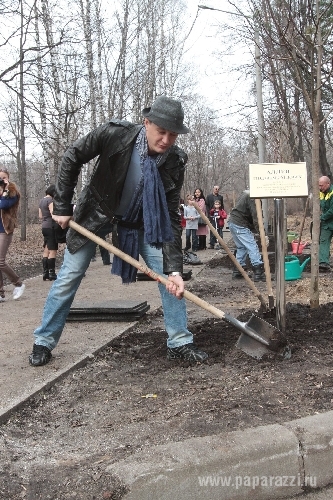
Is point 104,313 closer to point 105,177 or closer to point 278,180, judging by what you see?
point 105,177

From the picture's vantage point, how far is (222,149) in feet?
167

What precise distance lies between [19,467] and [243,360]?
1.81 metres

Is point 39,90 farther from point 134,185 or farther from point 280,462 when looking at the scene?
point 280,462

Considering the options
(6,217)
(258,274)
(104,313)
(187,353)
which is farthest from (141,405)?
(258,274)

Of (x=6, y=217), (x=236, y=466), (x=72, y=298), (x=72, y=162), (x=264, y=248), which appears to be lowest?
(x=236, y=466)

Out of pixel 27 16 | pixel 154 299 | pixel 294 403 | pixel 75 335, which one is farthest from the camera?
pixel 27 16

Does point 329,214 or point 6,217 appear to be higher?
point 6,217

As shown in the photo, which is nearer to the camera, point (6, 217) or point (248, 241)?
point (6, 217)

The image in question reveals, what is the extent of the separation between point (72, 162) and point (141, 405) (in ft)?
5.59

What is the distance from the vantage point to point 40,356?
13.3 feet

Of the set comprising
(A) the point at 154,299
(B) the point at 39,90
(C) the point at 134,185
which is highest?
(B) the point at 39,90


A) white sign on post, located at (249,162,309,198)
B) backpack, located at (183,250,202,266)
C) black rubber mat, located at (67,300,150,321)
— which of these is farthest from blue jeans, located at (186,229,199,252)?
white sign on post, located at (249,162,309,198)

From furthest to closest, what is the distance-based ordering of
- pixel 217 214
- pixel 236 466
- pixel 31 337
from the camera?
pixel 217 214 → pixel 31 337 → pixel 236 466

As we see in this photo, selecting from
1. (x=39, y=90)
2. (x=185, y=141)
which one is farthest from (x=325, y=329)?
(x=185, y=141)
